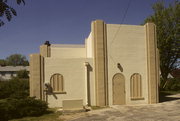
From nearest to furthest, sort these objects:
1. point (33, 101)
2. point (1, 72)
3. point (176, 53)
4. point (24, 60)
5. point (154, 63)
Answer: point (33, 101)
point (154, 63)
point (176, 53)
point (1, 72)
point (24, 60)

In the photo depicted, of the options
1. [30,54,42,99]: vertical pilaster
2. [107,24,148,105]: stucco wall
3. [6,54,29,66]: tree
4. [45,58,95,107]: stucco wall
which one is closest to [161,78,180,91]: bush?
[107,24,148,105]: stucco wall

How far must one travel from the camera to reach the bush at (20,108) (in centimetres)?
958

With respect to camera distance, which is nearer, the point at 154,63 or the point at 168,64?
the point at 154,63

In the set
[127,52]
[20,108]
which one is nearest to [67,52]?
[127,52]

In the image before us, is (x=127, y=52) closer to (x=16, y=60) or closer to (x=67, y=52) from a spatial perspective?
(x=67, y=52)

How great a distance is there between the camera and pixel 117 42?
13.7m

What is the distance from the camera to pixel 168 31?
2511 cm

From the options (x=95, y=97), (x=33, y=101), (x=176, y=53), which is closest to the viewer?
(x=33, y=101)

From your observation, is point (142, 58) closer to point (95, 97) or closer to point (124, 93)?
point (124, 93)

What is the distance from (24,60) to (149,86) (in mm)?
81273

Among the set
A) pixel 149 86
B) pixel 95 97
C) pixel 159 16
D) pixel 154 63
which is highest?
pixel 159 16

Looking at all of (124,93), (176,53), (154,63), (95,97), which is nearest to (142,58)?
(154,63)

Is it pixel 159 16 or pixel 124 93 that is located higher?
pixel 159 16

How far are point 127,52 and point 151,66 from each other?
8.20 ft
